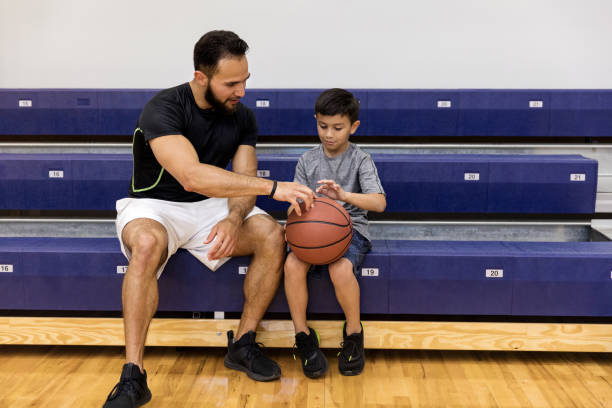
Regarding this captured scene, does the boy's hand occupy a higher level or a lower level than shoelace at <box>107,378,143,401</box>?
higher

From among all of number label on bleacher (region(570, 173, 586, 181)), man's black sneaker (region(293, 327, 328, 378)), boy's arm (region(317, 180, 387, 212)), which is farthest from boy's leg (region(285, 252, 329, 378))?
number label on bleacher (region(570, 173, 586, 181))

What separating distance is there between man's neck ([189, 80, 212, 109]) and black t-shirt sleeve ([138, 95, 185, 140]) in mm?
59

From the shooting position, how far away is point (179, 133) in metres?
1.63

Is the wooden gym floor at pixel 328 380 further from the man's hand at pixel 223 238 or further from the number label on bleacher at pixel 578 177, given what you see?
the number label on bleacher at pixel 578 177

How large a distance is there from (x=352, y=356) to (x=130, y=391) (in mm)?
619

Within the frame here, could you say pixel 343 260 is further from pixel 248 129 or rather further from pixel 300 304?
pixel 248 129

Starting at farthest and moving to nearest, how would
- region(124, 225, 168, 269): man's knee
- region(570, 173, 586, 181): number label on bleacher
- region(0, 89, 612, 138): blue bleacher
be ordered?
region(0, 89, 612, 138): blue bleacher → region(570, 173, 586, 181): number label on bleacher → region(124, 225, 168, 269): man's knee

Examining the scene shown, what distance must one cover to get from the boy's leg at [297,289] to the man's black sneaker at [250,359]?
0.13 metres

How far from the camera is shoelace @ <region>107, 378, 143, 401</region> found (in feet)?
4.60

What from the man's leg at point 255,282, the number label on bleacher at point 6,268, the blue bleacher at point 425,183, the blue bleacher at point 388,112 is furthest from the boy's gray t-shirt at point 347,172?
the number label on bleacher at point 6,268

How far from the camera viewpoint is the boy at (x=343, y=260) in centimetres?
168
